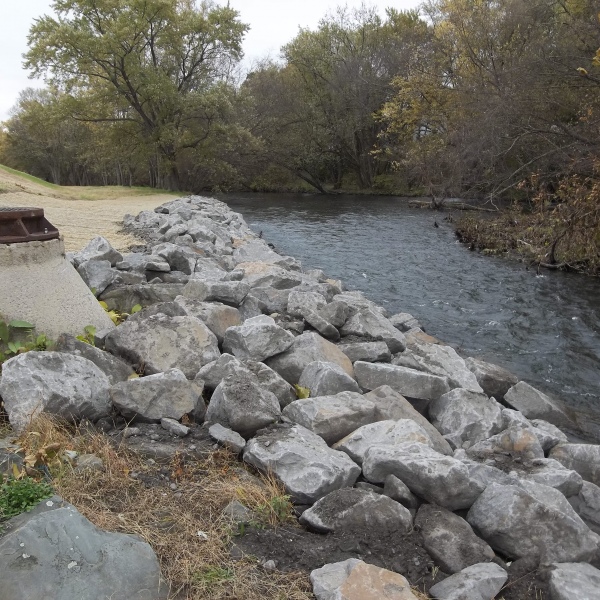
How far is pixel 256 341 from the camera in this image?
475 centimetres

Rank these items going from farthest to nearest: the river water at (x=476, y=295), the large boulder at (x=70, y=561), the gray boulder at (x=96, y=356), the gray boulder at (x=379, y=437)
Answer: the river water at (x=476, y=295) → the gray boulder at (x=96, y=356) → the gray boulder at (x=379, y=437) → the large boulder at (x=70, y=561)

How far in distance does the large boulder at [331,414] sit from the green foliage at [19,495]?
1576mm

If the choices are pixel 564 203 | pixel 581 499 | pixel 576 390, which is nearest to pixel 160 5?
pixel 564 203

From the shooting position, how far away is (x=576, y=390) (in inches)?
257

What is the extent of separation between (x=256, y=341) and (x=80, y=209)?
15309 millimetres

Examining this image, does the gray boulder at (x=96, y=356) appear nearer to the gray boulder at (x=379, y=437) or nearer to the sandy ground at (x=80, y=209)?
the gray boulder at (x=379, y=437)

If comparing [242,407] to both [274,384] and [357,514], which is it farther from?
[357,514]

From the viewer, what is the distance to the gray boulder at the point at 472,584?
2.48 metres

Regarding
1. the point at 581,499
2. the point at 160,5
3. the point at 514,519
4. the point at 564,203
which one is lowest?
the point at 581,499

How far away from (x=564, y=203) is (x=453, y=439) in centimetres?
823

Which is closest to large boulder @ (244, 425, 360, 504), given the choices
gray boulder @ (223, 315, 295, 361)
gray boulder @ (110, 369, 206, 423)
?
gray boulder @ (110, 369, 206, 423)

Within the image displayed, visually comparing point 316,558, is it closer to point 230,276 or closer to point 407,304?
point 230,276

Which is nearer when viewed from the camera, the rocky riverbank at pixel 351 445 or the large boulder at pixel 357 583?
the large boulder at pixel 357 583

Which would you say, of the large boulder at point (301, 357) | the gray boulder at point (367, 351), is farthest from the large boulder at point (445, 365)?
the large boulder at point (301, 357)
